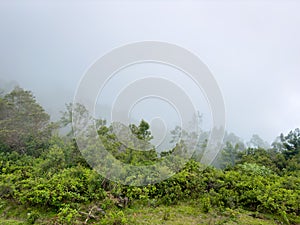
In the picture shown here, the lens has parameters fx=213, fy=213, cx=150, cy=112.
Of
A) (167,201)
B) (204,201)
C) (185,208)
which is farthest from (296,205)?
(167,201)

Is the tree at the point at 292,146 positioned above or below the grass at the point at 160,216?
above

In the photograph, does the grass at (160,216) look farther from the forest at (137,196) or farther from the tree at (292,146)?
the tree at (292,146)

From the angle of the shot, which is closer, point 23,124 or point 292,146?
point 23,124

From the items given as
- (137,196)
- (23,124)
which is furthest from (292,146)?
(23,124)

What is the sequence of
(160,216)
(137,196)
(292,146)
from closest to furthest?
(160,216) → (137,196) → (292,146)

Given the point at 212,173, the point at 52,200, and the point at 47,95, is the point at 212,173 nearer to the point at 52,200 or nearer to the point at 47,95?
the point at 52,200

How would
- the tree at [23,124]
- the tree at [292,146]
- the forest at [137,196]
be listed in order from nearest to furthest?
1. the forest at [137,196]
2. the tree at [23,124]
3. the tree at [292,146]

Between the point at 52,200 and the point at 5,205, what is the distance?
4.61 feet

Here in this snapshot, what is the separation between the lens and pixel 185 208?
5.57 m

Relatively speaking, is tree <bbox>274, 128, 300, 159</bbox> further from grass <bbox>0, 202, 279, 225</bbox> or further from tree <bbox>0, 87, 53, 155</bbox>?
tree <bbox>0, 87, 53, 155</bbox>

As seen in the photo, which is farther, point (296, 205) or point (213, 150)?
point (213, 150)

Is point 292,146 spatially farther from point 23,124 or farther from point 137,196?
point 23,124

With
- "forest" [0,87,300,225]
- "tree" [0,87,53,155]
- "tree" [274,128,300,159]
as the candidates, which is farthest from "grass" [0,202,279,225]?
"tree" [274,128,300,159]

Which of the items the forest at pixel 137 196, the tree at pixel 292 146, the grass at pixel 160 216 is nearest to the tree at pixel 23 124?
the forest at pixel 137 196
